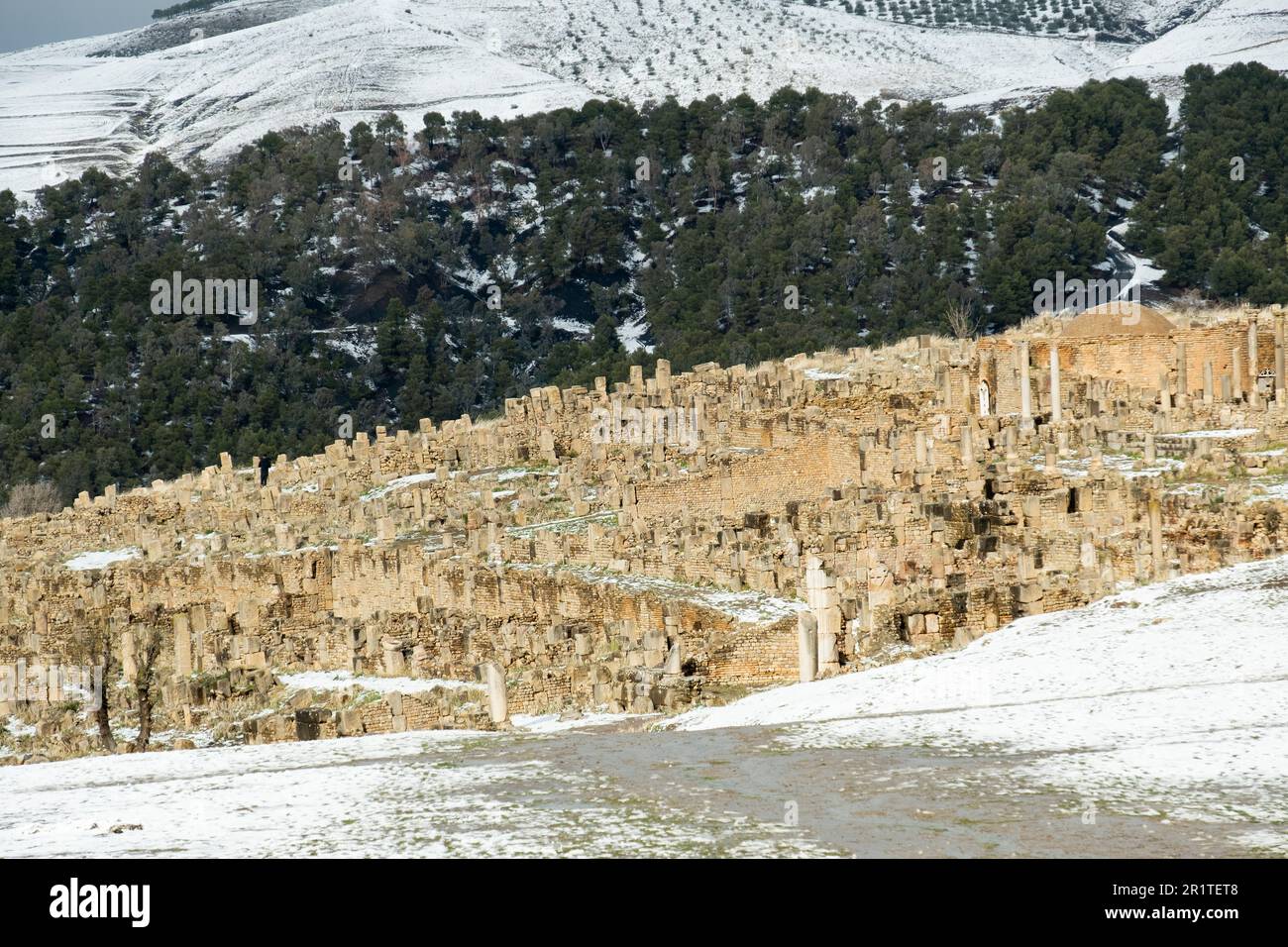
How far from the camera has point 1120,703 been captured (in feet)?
69.0

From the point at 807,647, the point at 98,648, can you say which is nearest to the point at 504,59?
the point at 98,648

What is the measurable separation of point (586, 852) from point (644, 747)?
16.6 ft

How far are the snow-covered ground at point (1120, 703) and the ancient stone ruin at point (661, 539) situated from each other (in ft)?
6.64

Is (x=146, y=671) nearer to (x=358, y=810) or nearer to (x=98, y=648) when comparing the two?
(x=98, y=648)

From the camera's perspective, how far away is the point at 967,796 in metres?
17.5

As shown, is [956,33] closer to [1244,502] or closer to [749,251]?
[749,251]

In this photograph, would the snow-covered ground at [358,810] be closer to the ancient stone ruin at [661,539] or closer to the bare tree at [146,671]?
the ancient stone ruin at [661,539]

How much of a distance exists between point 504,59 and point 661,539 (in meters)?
119

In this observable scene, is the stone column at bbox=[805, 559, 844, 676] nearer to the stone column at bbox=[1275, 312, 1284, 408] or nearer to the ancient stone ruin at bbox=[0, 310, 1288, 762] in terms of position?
the ancient stone ruin at bbox=[0, 310, 1288, 762]

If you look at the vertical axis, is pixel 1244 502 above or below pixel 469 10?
below

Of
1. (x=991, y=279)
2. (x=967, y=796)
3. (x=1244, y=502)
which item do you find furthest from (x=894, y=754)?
(x=991, y=279)

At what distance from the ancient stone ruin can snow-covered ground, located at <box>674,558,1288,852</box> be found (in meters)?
2.03

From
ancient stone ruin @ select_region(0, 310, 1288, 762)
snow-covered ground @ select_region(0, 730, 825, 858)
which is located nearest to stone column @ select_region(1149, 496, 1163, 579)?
ancient stone ruin @ select_region(0, 310, 1288, 762)

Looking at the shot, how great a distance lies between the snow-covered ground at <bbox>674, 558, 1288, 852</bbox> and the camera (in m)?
17.8
